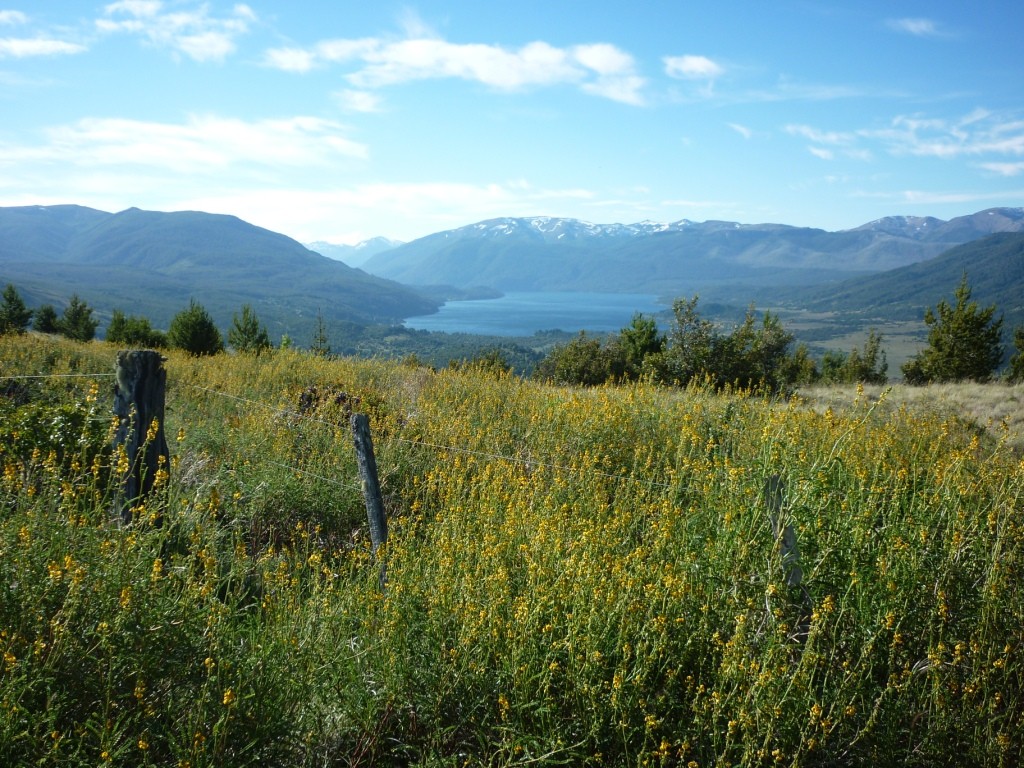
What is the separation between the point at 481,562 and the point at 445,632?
1.72ft

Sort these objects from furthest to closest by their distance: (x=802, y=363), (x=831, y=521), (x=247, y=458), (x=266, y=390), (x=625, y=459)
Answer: (x=802, y=363)
(x=266, y=390)
(x=625, y=459)
(x=247, y=458)
(x=831, y=521)

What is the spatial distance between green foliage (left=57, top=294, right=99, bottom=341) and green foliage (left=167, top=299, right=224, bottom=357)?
53.0ft

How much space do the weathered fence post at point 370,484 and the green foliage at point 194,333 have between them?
2711 centimetres

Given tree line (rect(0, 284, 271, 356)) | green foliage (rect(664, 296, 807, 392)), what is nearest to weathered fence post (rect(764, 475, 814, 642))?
tree line (rect(0, 284, 271, 356))

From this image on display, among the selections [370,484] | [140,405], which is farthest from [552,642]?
[140,405]

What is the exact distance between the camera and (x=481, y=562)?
3.77 meters

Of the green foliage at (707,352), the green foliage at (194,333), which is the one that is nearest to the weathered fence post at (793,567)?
the green foliage at (707,352)

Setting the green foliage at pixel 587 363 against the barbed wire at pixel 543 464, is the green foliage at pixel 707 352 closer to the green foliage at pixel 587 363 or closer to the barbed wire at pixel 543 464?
the green foliage at pixel 587 363

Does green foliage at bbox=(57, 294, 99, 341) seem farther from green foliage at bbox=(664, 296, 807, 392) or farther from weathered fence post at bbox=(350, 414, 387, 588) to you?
weathered fence post at bbox=(350, 414, 387, 588)

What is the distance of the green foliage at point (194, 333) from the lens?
30122 millimetres

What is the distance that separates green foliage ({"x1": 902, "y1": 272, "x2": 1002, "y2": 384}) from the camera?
101 ft

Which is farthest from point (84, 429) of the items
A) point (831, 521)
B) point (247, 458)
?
point (831, 521)

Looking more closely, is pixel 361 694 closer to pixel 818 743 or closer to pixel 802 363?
pixel 818 743

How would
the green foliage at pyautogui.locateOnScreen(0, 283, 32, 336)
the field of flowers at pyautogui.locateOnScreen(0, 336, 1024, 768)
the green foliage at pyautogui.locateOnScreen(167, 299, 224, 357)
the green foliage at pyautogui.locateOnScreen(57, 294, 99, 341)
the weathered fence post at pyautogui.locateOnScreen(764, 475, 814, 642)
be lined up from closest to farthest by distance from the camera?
the field of flowers at pyautogui.locateOnScreen(0, 336, 1024, 768) → the weathered fence post at pyautogui.locateOnScreen(764, 475, 814, 642) → the green foliage at pyautogui.locateOnScreen(167, 299, 224, 357) → the green foliage at pyautogui.locateOnScreen(0, 283, 32, 336) → the green foliage at pyautogui.locateOnScreen(57, 294, 99, 341)
